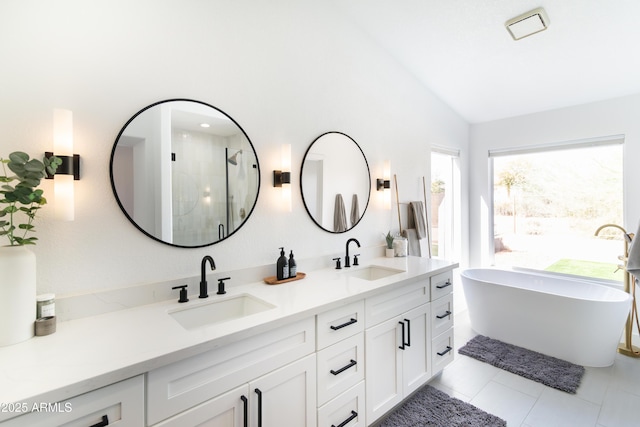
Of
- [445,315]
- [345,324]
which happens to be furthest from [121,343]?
[445,315]

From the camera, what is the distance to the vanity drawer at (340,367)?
146cm

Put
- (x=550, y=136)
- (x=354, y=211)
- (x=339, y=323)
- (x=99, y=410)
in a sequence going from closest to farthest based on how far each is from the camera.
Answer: (x=99, y=410)
(x=339, y=323)
(x=354, y=211)
(x=550, y=136)

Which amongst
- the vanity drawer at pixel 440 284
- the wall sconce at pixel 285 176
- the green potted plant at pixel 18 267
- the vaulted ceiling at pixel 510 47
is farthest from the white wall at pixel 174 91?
the vanity drawer at pixel 440 284

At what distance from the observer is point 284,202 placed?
203cm

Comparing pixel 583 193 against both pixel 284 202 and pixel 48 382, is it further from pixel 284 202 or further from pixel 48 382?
pixel 48 382

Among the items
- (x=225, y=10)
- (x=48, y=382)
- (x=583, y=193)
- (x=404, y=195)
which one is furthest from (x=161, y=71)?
(x=583, y=193)

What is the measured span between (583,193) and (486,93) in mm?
1487

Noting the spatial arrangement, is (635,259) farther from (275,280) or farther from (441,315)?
(275,280)

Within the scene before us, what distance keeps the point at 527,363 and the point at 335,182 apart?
2.27 meters

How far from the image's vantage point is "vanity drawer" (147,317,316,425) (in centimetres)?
99

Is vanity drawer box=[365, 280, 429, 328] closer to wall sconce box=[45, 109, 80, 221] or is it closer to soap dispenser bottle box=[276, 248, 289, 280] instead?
soap dispenser bottle box=[276, 248, 289, 280]

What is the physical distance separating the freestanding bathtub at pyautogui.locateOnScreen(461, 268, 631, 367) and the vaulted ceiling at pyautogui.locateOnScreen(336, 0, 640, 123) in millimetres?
1935

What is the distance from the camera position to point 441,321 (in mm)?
2271

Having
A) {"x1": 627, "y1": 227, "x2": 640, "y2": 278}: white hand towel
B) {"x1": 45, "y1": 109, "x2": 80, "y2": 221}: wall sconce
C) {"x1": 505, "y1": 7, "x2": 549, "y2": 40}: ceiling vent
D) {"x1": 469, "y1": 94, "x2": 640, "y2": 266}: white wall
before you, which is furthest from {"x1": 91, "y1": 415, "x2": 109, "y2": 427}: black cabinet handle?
{"x1": 469, "y1": 94, "x2": 640, "y2": 266}: white wall
